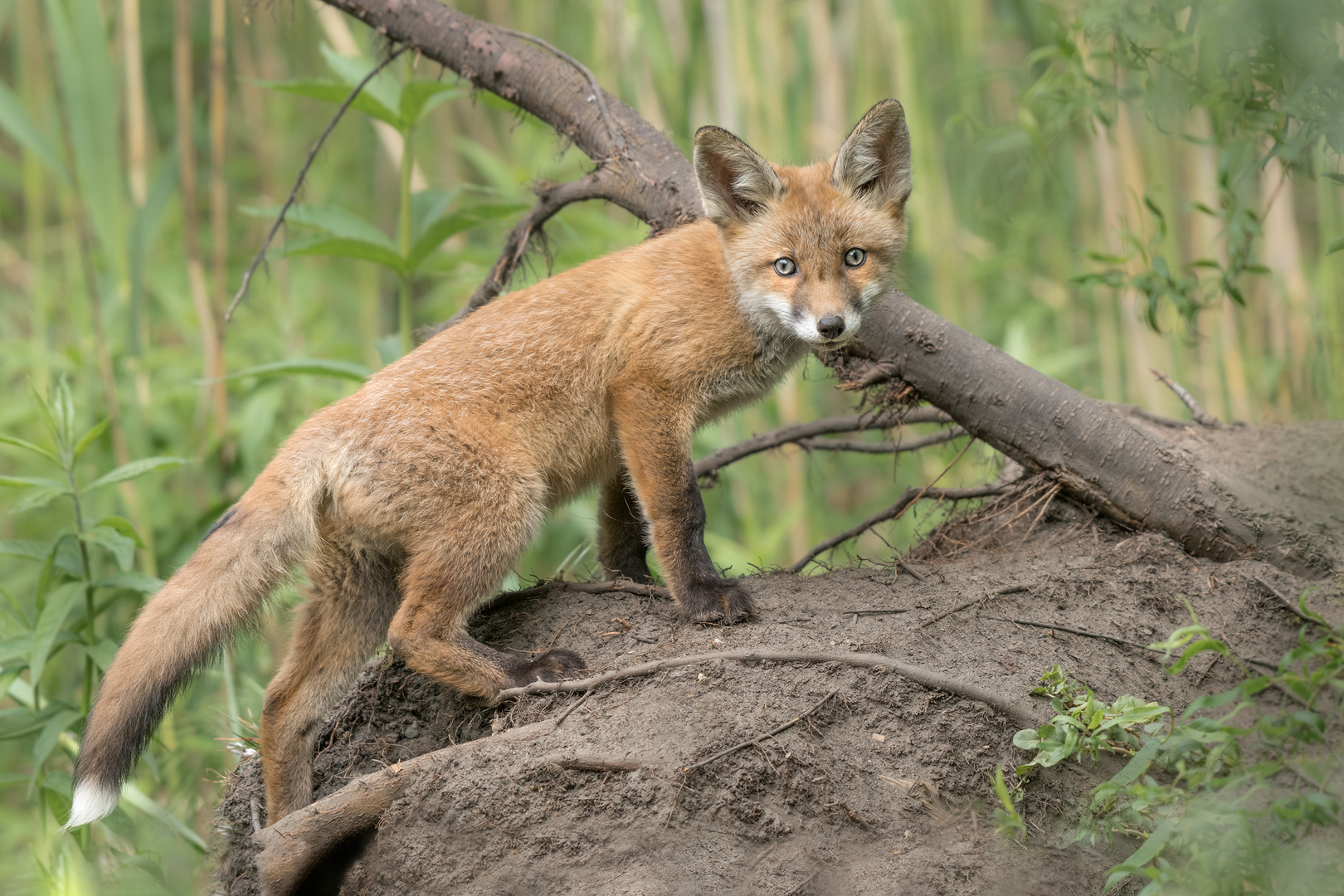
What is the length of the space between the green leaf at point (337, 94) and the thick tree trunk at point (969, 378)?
0.96 feet

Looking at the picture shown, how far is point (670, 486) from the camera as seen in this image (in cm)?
359

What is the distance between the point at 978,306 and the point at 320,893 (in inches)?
248

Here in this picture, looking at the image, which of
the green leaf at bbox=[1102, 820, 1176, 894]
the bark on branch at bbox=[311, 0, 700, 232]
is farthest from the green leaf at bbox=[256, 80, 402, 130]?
the green leaf at bbox=[1102, 820, 1176, 894]

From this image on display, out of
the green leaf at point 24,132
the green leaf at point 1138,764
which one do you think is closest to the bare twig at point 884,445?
the green leaf at point 1138,764

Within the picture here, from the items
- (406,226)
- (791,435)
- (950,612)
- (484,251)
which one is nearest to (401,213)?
(406,226)

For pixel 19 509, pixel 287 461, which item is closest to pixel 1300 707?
pixel 287 461

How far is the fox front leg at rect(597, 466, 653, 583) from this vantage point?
4.16 metres

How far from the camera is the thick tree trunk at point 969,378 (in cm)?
368

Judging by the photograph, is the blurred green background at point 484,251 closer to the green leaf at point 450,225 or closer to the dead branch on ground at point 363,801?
the green leaf at point 450,225

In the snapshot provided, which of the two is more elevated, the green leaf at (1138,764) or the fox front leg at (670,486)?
the fox front leg at (670,486)

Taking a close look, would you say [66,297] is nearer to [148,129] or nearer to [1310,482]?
[148,129]

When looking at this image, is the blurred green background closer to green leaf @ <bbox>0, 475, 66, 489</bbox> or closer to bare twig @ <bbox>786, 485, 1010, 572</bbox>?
green leaf @ <bbox>0, 475, 66, 489</bbox>

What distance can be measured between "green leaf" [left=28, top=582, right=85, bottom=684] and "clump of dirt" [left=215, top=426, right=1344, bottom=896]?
87 cm

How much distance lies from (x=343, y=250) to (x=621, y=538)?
1796 millimetres
